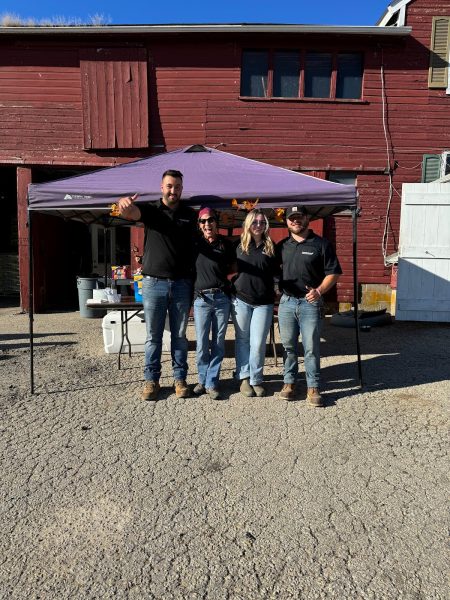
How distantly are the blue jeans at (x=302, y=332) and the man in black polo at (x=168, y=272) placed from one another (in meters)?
0.92

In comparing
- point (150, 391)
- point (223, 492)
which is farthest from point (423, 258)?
point (223, 492)

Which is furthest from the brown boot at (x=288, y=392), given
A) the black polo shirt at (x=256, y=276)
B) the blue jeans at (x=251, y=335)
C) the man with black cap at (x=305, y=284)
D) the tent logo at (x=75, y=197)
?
the tent logo at (x=75, y=197)

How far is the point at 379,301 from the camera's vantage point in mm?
9406

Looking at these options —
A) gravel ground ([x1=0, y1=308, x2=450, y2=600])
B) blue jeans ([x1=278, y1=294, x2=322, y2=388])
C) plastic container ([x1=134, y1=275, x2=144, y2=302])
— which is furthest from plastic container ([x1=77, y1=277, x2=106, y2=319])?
blue jeans ([x1=278, y1=294, x2=322, y2=388])

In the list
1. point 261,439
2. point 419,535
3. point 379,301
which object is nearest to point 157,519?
point 261,439

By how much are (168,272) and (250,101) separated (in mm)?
6439

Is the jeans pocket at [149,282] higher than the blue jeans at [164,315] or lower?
higher

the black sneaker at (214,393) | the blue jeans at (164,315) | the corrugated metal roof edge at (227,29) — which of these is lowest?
the black sneaker at (214,393)

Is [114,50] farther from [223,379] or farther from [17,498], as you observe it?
[17,498]

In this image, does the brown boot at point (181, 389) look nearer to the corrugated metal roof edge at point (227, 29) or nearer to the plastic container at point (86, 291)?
the plastic container at point (86, 291)

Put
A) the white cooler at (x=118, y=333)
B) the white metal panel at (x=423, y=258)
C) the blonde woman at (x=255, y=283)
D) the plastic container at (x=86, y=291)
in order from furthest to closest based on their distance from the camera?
the plastic container at (x=86, y=291) → the white metal panel at (x=423, y=258) → the white cooler at (x=118, y=333) → the blonde woman at (x=255, y=283)

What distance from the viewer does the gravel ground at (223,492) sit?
1977mm

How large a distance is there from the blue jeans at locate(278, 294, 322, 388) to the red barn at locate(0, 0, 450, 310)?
5.76 m

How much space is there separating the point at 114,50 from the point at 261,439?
8555 mm
